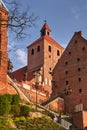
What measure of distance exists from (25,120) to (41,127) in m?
1.67

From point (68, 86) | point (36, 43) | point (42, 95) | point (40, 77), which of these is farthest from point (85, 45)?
point (36, 43)

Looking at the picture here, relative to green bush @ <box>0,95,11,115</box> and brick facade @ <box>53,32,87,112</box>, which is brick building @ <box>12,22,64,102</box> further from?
green bush @ <box>0,95,11,115</box>

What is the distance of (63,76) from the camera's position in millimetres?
64375

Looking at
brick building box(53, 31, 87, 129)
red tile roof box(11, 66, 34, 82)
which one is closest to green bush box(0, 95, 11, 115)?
brick building box(53, 31, 87, 129)

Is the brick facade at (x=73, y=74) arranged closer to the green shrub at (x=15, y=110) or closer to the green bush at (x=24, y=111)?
the green bush at (x=24, y=111)

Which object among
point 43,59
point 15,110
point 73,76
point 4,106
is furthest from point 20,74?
point 4,106

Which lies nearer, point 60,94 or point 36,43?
point 60,94

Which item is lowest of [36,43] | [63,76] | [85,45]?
[63,76]

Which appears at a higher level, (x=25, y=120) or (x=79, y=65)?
(x=79, y=65)

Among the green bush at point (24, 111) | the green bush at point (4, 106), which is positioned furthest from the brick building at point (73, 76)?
the green bush at point (4, 106)

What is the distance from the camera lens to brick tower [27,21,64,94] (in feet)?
282

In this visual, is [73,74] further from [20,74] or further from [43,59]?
[20,74]

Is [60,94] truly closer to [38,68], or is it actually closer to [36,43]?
[38,68]

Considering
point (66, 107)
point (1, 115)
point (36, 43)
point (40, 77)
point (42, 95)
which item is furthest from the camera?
point (36, 43)
